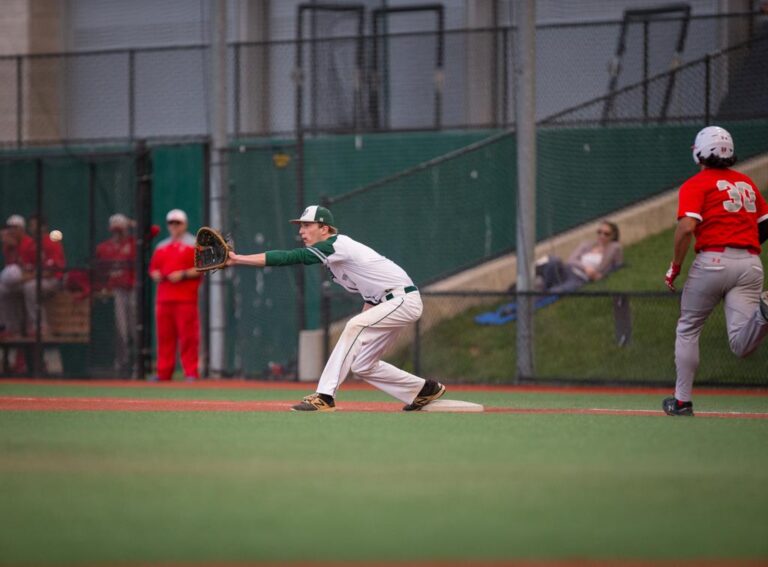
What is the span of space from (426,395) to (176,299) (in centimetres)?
715

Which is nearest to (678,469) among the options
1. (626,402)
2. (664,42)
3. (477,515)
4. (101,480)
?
(477,515)

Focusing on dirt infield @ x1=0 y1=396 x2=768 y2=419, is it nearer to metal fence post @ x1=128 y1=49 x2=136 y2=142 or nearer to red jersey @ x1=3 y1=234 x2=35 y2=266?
red jersey @ x1=3 y1=234 x2=35 y2=266

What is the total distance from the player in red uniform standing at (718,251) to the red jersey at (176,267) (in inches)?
342

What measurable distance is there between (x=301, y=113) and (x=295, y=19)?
2708mm

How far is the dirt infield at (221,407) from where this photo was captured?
37.7ft

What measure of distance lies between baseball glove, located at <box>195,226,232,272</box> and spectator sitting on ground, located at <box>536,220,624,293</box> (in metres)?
7.86

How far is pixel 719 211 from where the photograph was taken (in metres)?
10.3

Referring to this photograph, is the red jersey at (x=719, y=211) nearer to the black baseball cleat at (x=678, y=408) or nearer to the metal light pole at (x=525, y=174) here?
the black baseball cleat at (x=678, y=408)

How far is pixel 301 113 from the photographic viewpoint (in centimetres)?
2150

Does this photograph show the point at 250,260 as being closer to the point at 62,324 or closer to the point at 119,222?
the point at 119,222

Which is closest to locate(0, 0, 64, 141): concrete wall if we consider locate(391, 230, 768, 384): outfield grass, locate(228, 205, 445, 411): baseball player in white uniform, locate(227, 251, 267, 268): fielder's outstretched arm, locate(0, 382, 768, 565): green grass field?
locate(391, 230, 768, 384): outfield grass

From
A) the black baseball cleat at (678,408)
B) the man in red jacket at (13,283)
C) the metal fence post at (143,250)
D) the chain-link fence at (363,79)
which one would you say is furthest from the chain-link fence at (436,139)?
the black baseball cleat at (678,408)

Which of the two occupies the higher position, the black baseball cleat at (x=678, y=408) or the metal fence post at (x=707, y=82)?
the metal fence post at (x=707, y=82)

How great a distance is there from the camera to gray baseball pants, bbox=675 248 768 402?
404 inches
